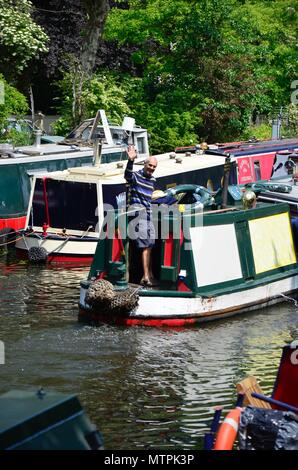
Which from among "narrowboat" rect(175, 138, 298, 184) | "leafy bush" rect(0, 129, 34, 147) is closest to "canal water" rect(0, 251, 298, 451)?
"narrowboat" rect(175, 138, 298, 184)

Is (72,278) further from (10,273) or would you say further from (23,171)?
(23,171)

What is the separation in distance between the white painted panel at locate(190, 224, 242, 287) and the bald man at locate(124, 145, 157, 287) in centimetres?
66

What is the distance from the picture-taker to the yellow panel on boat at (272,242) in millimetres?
16312

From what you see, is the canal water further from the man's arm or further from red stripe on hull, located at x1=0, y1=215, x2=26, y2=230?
red stripe on hull, located at x1=0, y1=215, x2=26, y2=230

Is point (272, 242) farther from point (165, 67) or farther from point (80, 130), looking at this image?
point (165, 67)

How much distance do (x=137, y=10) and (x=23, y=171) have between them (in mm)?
11536

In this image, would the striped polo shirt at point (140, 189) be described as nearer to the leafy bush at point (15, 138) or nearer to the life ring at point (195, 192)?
the life ring at point (195, 192)

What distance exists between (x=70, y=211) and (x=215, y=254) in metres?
4.97

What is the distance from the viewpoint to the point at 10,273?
18922mm

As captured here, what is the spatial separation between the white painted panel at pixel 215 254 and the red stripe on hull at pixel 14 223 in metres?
6.67

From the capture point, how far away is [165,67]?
30.0 m

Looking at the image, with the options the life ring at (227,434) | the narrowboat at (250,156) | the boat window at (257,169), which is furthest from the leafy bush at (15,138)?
the life ring at (227,434)

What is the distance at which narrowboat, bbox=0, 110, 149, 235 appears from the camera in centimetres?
2112

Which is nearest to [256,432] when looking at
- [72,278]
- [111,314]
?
[111,314]
